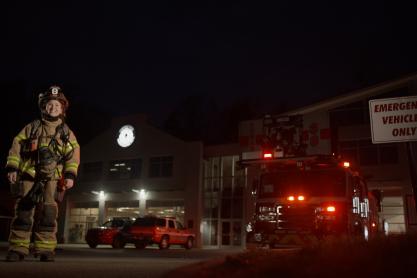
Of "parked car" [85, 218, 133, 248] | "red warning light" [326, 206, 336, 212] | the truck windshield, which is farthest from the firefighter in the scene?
"parked car" [85, 218, 133, 248]

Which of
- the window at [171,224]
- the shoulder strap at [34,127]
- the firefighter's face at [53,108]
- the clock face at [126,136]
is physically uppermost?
the clock face at [126,136]

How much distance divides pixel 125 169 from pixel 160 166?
3.40 meters

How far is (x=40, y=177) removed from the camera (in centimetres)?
678

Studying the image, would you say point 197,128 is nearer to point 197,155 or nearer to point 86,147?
point 86,147

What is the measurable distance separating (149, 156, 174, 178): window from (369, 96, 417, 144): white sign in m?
29.7

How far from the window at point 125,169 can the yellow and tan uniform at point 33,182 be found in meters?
30.8

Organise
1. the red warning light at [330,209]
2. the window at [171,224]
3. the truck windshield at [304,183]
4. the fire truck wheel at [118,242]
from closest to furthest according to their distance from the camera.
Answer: the red warning light at [330,209]
the truck windshield at [304,183]
the fire truck wheel at [118,242]
the window at [171,224]

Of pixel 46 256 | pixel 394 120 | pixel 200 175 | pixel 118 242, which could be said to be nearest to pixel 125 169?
pixel 200 175

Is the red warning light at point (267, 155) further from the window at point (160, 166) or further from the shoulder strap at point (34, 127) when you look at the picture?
the window at point (160, 166)

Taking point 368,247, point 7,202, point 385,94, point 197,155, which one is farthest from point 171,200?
point 368,247

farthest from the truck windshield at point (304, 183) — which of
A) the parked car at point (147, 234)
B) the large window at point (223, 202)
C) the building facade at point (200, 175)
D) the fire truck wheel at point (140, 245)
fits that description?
the large window at point (223, 202)

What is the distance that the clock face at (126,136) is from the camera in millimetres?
38647

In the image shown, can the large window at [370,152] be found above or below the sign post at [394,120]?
above

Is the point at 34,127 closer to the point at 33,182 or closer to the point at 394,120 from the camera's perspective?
the point at 33,182
